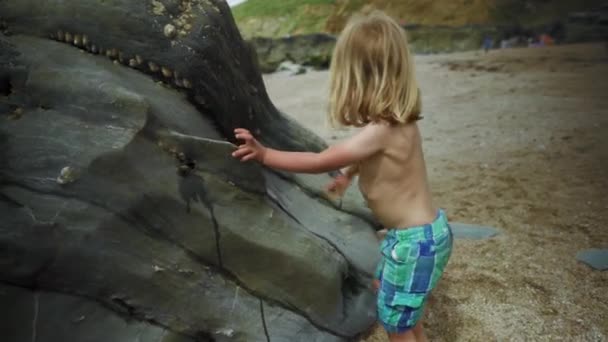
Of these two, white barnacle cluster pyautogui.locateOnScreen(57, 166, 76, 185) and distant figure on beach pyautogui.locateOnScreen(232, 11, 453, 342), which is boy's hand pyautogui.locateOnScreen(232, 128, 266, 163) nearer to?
distant figure on beach pyautogui.locateOnScreen(232, 11, 453, 342)

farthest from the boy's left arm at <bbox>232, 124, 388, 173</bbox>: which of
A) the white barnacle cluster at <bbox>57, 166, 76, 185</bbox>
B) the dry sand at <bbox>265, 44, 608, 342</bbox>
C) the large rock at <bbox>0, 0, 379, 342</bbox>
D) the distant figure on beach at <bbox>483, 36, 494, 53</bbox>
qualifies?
the distant figure on beach at <bbox>483, 36, 494, 53</bbox>

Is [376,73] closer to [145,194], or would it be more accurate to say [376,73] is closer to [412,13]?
[145,194]

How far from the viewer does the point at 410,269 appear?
200cm

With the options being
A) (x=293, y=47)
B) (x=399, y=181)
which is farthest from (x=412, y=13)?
(x=399, y=181)

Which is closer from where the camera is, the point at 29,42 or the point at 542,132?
the point at 29,42

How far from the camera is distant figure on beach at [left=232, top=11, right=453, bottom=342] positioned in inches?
75.1

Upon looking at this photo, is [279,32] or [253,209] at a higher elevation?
[253,209]

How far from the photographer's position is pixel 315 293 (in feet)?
7.68

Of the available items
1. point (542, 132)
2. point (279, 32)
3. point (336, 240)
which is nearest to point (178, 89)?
point (336, 240)

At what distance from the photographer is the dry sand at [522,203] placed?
105 inches

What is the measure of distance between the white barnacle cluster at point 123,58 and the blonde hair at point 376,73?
2.49 feet

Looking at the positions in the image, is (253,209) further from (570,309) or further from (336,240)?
(570,309)

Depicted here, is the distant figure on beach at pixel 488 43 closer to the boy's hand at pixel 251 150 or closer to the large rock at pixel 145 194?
the large rock at pixel 145 194

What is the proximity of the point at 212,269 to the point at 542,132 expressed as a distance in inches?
214
